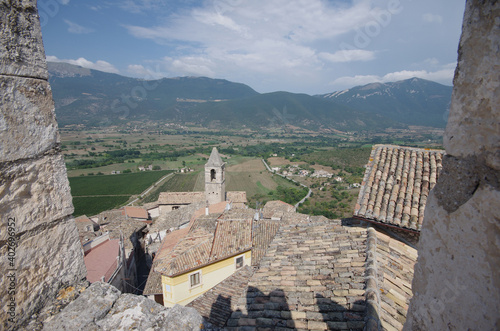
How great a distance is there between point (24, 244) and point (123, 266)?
50.6 ft

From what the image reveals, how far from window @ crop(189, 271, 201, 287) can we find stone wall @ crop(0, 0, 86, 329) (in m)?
10.9

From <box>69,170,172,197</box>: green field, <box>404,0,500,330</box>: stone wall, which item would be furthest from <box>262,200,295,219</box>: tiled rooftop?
<box>69,170,172,197</box>: green field

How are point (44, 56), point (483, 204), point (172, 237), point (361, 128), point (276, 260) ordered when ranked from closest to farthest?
point (483, 204) < point (44, 56) < point (276, 260) < point (172, 237) < point (361, 128)

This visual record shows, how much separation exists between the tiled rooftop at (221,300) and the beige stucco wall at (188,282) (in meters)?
2.43

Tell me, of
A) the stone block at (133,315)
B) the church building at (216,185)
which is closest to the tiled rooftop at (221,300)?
the stone block at (133,315)

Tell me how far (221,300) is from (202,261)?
11.7ft

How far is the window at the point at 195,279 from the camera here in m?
11.7

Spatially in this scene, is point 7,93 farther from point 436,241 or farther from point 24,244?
point 436,241

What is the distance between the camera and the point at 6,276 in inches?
60.8

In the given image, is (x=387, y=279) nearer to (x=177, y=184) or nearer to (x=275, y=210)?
(x=275, y=210)

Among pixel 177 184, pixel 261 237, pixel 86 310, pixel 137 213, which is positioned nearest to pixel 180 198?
pixel 137 213

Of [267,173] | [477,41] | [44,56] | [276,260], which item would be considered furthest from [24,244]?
[267,173]

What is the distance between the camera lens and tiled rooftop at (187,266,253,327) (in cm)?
753

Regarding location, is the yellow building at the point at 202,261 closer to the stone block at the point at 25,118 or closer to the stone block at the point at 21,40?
the stone block at the point at 25,118
